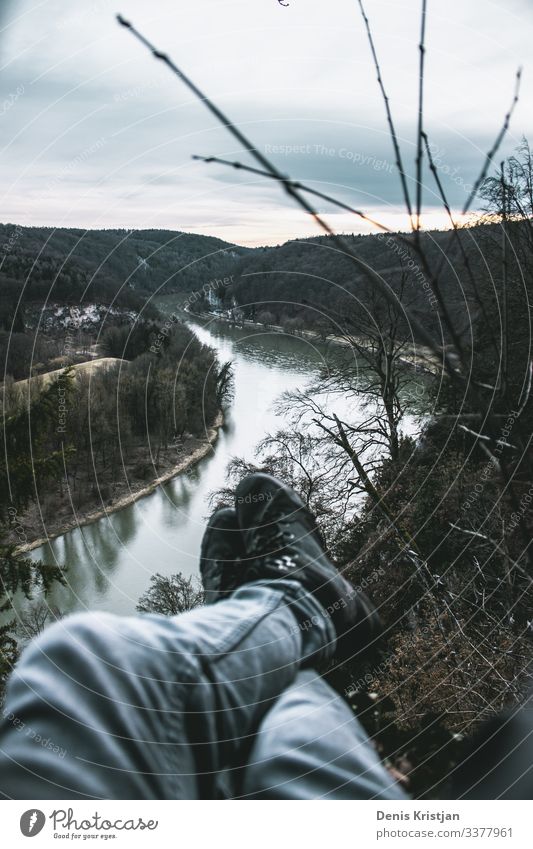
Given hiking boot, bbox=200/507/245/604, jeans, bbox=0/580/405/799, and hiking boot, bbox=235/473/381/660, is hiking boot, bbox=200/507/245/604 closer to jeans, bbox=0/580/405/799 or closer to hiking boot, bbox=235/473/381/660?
hiking boot, bbox=235/473/381/660

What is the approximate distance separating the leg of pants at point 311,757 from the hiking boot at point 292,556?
0.34m

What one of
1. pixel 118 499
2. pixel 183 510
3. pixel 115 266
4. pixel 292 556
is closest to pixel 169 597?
pixel 183 510

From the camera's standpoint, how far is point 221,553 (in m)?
2.13

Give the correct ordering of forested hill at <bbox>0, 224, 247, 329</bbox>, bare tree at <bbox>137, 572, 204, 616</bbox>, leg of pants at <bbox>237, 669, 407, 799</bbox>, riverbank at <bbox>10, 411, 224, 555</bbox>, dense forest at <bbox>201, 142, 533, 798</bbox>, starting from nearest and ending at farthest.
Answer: leg of pants at <bbox>237, 669, 407, 799</bbox>, dense forest at <bbox>201, 142, 533, 798</bbox>, forested hill at <bbox>0, 224, 247, 329</bbox>, bare tree at <bbox>137, 572, 204, 616</bbox>, riverbank at <bbox>10, 411, 224, 555</bbox>

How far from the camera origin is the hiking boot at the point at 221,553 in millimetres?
2027

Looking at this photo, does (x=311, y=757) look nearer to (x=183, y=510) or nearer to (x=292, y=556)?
(x=292, y=556)

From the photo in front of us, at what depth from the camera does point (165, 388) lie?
241 inches

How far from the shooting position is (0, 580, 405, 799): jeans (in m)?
1.10

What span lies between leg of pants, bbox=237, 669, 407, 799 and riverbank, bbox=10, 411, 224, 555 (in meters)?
4.47

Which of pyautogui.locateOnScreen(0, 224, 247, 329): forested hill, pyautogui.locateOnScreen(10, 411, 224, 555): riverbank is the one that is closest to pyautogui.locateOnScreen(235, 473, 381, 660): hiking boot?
pyautogui.locateOnScreen(0, 224, 247, 329): forested hill

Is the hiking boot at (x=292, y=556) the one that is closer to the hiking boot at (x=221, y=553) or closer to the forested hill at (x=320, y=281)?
the hiking boot at (x=221, y=553)

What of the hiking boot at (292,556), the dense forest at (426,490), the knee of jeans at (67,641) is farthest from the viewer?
the dense forest at (426,490)

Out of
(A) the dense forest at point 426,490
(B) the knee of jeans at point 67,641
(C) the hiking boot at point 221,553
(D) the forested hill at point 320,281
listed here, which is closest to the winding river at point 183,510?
(D) the forested hill at point 320,281

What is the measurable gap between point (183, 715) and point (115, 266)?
17.6m
